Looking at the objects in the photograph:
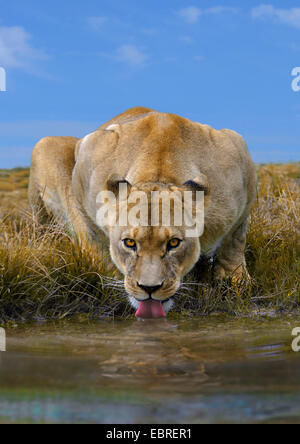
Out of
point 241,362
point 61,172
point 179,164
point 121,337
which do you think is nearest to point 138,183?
point 179,164

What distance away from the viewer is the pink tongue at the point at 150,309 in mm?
4930

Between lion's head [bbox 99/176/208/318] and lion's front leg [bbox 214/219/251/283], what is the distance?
4.76 feet

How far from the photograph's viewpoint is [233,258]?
6.57m

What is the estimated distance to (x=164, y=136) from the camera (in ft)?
18.3

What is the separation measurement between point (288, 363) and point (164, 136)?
2529 millimetres

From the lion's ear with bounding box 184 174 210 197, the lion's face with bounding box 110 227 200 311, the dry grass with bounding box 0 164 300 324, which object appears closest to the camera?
the lion's face with bounding box 110 227 200 311

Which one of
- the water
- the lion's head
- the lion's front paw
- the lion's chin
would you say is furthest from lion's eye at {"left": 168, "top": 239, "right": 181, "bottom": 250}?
the lion's front paw

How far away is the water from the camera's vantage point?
2834 millimetres

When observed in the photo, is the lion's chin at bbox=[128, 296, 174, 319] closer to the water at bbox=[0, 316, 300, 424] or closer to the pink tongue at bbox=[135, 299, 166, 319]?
the pink tongue at bbox=[135, 299, 166, 319]

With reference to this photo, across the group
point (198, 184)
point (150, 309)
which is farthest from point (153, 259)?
point (198, 184)

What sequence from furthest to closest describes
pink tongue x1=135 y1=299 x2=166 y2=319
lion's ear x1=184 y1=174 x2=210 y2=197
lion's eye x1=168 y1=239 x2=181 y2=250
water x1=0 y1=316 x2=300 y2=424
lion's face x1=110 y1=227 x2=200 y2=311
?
lion's ear x1=184 y1=174 x2=210 y2=197, pink tongue x1=135 y1=299 x2=166 y2=319, lion's eye x1=168 y1=239 x2=181 y2=250, lion's face x1=110 y1=227 x2=200 y2=311, water x1=0 y1=316 x2=300 y2=424

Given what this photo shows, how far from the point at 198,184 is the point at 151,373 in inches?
75.1

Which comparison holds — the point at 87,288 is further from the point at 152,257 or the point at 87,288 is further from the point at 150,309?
the point at 152,257
